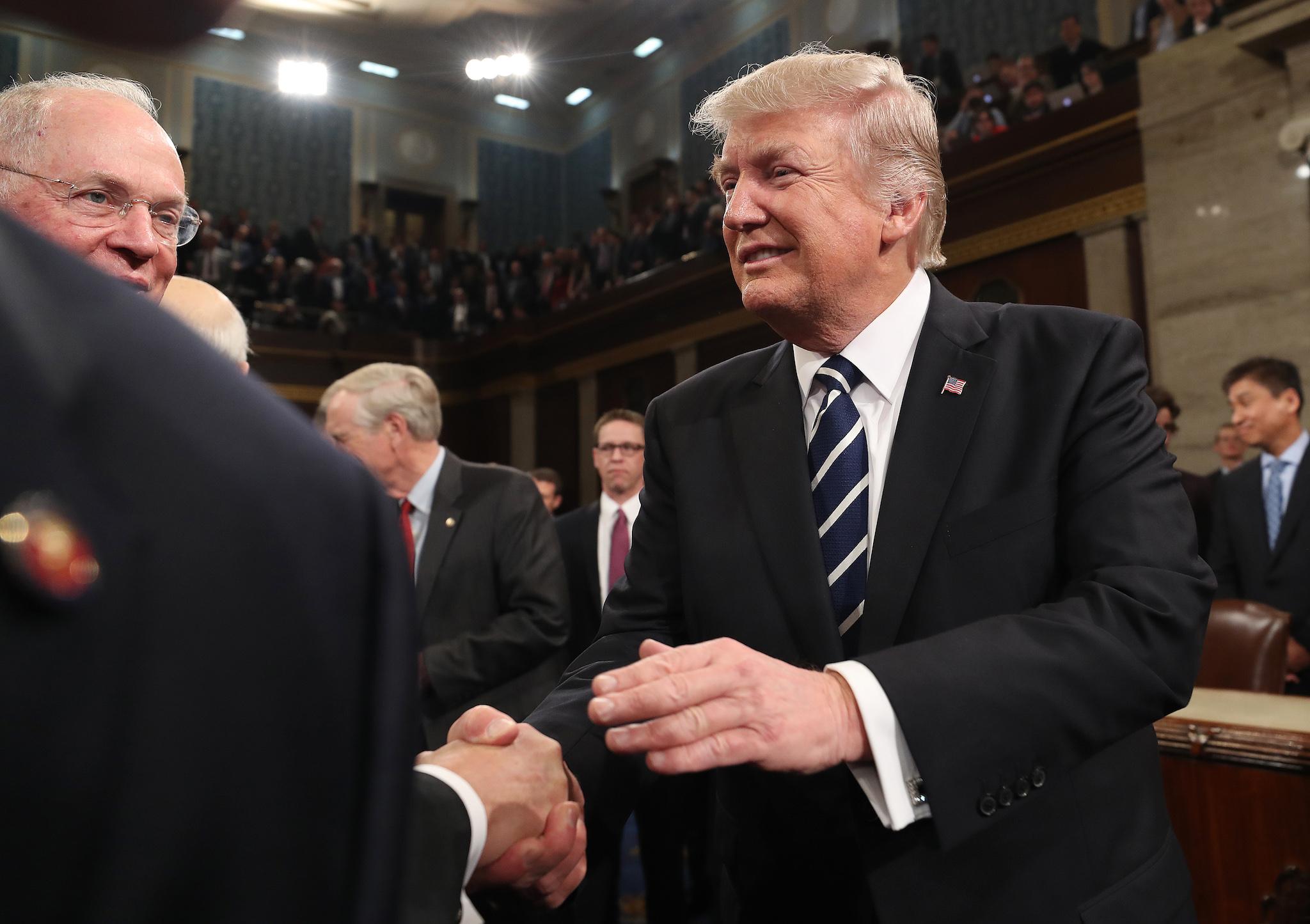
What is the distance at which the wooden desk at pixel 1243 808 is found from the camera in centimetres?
223

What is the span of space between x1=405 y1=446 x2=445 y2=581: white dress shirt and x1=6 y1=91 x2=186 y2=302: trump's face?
1.48 m

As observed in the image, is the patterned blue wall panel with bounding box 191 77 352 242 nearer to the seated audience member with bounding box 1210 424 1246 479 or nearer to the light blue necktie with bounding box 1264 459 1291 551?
the seated audience member with bounding box 1210 424 1246 479

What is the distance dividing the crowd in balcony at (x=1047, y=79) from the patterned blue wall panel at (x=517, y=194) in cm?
1137

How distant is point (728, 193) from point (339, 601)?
155 centimetres

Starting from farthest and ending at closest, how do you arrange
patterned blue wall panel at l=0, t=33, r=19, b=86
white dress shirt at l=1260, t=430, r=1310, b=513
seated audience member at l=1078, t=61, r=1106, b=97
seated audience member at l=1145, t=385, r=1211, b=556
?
patterned blue wall panel at l=0, t=33, r=19, b=86 < seated audience member at l=1078, t=61, r=1106, b=97 < seated audience member at l=1145, t=385, r=1211, b=556 < white dress shirt at l=1260, t=430, r=1310, b=513

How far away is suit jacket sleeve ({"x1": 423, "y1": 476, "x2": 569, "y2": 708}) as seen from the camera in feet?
9.35

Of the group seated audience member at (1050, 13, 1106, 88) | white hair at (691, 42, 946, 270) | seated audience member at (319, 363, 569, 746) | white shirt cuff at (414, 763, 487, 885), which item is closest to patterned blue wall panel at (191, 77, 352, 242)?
seated audience member at (1050, 13, 1106, 88)

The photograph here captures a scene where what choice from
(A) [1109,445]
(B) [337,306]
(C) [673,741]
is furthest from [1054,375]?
(B) [337,306]

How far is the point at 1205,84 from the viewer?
269 inches

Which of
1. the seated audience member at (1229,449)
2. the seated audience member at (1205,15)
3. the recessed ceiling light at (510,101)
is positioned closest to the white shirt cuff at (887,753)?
the seated audience member at (1229,449)

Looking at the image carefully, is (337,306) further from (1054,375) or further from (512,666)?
(1054,375)

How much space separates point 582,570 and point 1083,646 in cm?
369

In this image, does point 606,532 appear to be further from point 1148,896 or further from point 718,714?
point 718,714

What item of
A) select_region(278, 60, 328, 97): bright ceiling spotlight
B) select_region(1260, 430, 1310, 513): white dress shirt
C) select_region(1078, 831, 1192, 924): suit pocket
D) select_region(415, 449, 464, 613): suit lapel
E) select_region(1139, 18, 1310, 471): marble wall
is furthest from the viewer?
select_region(278, 60, 328, 97): bright ceiling spotlight
